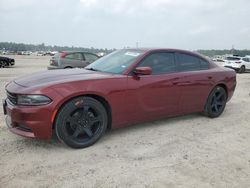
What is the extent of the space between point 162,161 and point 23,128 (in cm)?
196

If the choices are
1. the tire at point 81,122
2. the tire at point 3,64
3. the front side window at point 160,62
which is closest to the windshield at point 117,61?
the front side window at point 160,62

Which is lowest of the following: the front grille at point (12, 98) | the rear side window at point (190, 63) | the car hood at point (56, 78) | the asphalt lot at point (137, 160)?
the asphalt lot at point (137, 160)

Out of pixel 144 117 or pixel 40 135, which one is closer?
pixel 40 135

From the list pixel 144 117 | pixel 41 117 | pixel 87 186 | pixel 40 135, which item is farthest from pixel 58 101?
pixel 144 117

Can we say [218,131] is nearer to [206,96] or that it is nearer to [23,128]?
[206,96]

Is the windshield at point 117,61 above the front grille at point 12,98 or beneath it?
above

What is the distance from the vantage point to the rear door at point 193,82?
5.12 metres

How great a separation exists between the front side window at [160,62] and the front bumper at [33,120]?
6.04 feet

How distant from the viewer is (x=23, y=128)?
3725mm

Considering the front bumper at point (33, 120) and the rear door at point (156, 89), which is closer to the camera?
the front bumper at point (33, 120)

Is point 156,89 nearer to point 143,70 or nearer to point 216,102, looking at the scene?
point 143,70

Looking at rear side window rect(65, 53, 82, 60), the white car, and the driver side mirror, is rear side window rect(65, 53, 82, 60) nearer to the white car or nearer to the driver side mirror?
the driver side mirror

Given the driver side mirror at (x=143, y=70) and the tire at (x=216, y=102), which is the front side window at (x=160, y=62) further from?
the tire at (x=216, y=102)

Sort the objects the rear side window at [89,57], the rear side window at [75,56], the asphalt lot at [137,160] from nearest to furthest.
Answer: the asphalt lot at [137,160] → the rear side window at [75,56] → the rear side window at [89,57]
